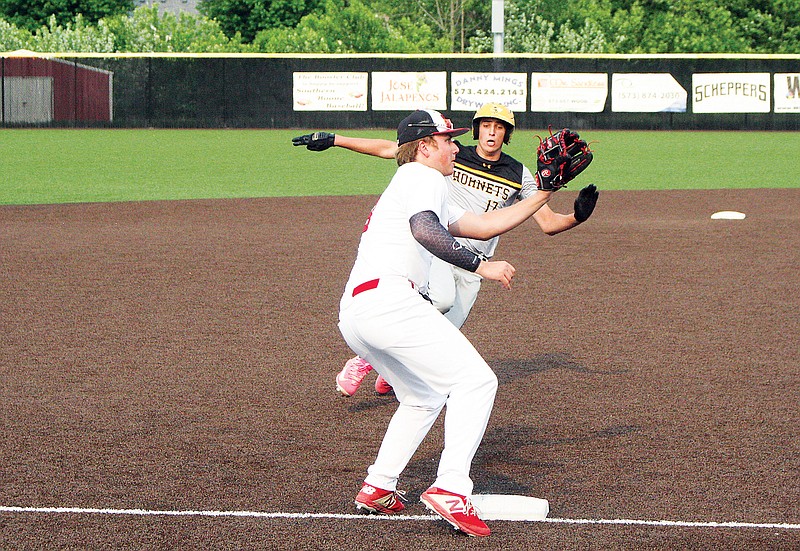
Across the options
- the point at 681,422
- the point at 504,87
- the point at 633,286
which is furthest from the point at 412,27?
the point at 681,422

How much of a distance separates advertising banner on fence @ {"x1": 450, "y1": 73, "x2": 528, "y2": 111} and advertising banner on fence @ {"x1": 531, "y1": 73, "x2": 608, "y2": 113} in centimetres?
73

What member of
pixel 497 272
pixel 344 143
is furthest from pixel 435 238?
pixel 344 143

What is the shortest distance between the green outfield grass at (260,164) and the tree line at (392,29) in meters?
16.6

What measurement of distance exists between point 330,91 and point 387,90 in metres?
1.76

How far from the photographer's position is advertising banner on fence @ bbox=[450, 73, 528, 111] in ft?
115

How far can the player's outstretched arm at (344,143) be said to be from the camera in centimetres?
715

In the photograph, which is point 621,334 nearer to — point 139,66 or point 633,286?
point 633,286

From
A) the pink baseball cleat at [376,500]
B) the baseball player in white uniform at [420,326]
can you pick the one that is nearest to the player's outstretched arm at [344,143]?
the baseball player in white uniform at [420,326]

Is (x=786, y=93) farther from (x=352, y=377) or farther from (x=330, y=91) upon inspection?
(x=352, y=377)

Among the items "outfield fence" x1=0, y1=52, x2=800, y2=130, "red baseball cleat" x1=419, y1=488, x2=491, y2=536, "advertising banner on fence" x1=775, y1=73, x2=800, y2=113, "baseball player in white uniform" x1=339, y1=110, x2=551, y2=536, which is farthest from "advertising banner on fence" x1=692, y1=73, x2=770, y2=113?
"red baseball cleat" x1=419, y1=488, x2=491, y2=536

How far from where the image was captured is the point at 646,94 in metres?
34.9

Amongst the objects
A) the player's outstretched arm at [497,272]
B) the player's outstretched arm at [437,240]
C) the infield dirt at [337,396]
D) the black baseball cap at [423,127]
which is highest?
the black baseball cap at [423,127]

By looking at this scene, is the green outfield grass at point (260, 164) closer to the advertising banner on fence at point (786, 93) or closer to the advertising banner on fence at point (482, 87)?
the advertising banner on fence at point (786, 93)

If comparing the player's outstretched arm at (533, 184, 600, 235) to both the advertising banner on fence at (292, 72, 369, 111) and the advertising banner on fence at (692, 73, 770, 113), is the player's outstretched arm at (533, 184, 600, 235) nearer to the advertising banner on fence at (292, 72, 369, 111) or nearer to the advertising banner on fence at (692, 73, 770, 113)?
the advertising banner on fence at (292, 72, 369, 111)
